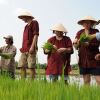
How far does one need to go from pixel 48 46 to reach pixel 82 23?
0.83 meters

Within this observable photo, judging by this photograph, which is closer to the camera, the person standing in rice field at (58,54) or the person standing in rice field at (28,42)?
the person standing in rice field at (58,54)

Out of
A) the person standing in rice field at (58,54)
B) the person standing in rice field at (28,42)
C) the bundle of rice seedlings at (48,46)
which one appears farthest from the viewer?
the person standing in rice field at (28,42)

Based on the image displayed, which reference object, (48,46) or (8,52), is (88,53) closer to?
(48,46)

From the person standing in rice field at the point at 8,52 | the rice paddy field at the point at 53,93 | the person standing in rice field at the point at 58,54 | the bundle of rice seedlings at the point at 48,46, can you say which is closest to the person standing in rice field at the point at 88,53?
the person standing in rice field at the point at 58,54

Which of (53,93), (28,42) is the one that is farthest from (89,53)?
(53,93)

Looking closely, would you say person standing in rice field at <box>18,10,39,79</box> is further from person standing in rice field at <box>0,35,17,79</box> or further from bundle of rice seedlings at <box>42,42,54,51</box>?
person standing in rice field at <box>0,35,17,79</box>

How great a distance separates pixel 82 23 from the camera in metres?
6.66

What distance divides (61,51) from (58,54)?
8.1 inches

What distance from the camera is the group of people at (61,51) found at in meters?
6.37

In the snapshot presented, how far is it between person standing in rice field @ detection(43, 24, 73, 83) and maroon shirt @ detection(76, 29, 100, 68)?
221 millimetres

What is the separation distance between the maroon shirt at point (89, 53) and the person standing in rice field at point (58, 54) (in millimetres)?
221

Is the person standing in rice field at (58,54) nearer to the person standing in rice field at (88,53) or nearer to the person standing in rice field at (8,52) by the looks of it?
the person standing in rice field at (88,53)

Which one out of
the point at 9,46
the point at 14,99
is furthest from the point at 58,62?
the point at 14,99

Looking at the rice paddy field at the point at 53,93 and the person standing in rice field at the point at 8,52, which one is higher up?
the person standing in rice field at the point at 8,52
